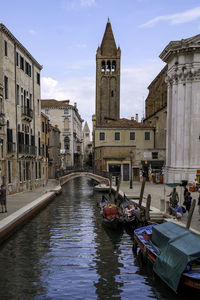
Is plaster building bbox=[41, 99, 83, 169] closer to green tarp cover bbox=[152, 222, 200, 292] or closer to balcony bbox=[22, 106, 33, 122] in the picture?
balcony bbox=[22, 106, 33, 122]

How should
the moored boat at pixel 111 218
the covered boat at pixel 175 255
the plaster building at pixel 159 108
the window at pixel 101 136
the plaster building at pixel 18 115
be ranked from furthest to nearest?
the window at pixel 101 136, the plaster building at pixel 159 108, the plaster building at pixel 18 115, the moored boat at pixel 111 218, the covered boat at pixel 175 255

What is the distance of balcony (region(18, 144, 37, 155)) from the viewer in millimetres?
28475

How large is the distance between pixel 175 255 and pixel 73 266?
4.36 m

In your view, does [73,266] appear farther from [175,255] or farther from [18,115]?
[18,115]

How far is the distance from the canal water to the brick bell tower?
51120 mm

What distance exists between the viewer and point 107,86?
68.4 meters

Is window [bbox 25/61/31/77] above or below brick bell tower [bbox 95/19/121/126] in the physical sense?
below

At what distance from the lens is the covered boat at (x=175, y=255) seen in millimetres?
9102

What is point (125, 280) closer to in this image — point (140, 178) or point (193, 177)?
point (193, 177)

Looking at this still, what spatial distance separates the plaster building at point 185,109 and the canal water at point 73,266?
17.5 m

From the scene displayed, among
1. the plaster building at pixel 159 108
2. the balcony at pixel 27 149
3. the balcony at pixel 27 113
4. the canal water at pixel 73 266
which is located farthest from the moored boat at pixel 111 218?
the plaster building at pixel 159 108

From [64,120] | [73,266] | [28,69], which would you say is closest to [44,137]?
[28,69]

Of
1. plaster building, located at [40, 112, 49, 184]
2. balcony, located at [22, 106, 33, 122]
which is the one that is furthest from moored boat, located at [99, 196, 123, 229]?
plaster building, located at [40, 112, 49, 184]

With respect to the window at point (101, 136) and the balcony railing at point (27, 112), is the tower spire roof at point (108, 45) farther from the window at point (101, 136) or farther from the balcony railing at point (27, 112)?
the balcony railing at point (27, 112)
